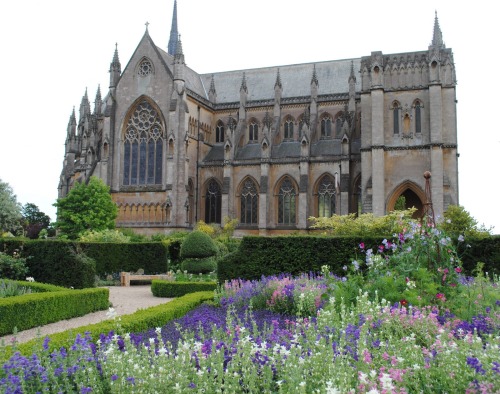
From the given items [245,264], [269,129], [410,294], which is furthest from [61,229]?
[410,294]

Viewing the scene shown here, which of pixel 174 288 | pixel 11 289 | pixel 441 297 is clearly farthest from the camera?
pixel 174 288

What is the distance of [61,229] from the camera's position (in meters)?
40.2

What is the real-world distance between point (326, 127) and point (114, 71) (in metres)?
18.3

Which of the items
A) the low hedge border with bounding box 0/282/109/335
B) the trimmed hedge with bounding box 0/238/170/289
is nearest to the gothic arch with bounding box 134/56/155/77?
the trimmed hedge with bounding box 0/238/170/289

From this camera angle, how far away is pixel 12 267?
17266mm

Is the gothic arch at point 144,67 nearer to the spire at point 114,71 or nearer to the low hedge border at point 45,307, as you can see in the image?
the spire at point 114,71

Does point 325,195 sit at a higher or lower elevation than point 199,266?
higher

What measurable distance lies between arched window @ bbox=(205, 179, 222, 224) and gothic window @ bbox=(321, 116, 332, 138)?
31.8 ft

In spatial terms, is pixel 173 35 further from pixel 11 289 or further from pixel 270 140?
pixel 11 289

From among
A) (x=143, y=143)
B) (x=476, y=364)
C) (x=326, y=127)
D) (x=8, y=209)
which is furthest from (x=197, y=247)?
(x=8, y=209)

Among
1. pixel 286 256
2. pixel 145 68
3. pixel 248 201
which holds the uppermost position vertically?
pixel 145 68

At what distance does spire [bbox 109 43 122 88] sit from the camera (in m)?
43.7

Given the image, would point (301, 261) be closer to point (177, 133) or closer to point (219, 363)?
point (219, 363)

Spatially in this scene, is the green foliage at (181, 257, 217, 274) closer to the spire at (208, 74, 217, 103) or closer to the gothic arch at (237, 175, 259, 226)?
the gothic arch at (237, 175, 259, 226)
